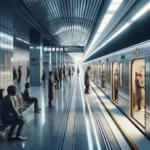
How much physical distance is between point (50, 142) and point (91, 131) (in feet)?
4.59

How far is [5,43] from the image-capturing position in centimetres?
955

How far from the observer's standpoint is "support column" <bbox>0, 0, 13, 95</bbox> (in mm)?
8972

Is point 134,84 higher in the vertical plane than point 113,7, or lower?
lower

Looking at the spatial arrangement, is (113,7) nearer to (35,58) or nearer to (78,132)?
(78,132)

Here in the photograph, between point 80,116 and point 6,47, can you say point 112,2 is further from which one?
point 6,47

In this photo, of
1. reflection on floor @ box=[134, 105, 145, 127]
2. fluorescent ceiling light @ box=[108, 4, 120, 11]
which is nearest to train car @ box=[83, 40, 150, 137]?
reflection on floor @ box=[134, 105, 145, 127]

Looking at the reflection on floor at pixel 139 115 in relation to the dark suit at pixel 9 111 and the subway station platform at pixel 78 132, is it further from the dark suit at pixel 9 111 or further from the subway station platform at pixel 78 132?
the dark suit at pixel 9 111

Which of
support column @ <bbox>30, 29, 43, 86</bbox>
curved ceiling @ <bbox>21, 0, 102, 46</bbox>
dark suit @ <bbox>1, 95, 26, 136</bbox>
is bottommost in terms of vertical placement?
dark suit @ <bbox>1, 95, 26, 136</bbox>

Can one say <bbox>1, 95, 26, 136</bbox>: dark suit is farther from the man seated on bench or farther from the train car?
the train car

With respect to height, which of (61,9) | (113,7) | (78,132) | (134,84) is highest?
(61,9)

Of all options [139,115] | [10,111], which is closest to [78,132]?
[10,111]

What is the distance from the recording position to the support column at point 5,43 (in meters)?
8.97

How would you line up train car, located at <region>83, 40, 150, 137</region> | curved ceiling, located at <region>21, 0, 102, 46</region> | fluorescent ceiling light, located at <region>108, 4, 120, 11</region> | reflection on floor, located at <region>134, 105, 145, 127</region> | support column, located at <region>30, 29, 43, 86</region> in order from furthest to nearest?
support column, located at <region>30, 29, 43, 86</region>, curved ceiling, located at <region>21, 0, 102, 46</region>, reflection on floor, located at <region>134, 105, 145, 127</region>, fluorescent ceiling light, located at <region>108, 4, 120, 11</region>, train car, located at <region>83, 40, 150, 137</region>

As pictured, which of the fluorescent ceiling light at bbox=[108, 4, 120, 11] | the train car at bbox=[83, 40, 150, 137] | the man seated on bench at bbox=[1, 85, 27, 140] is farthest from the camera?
the fluorescent ceiling light at bbox=[108, 4, 120, 11]
